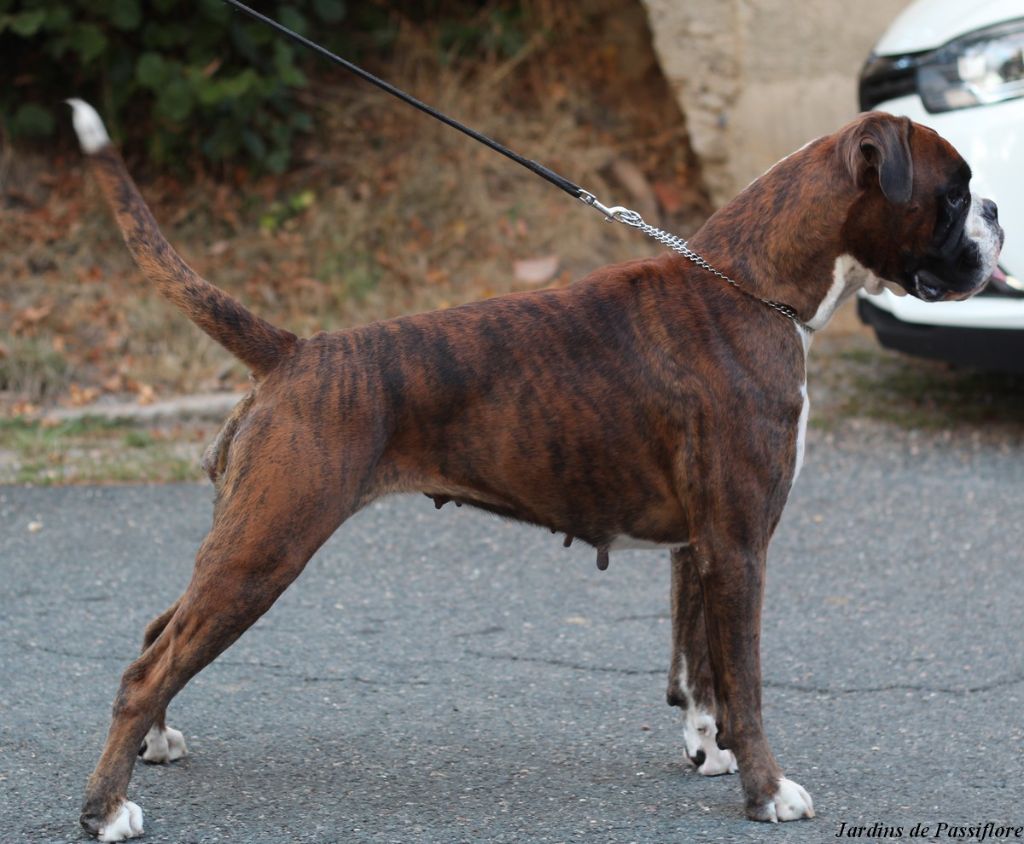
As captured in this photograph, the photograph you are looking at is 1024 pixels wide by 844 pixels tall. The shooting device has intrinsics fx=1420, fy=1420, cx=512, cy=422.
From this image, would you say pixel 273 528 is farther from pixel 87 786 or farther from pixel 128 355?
pixel 128 355

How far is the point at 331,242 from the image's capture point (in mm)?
8859

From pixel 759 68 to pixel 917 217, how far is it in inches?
208

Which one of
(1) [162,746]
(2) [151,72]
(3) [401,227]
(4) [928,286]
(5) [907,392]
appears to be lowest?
(5) [907,392]

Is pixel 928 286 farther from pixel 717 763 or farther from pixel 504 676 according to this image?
pixel 504 676

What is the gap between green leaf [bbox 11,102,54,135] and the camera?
8711 mm

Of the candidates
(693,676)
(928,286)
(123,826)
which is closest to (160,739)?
(123,826)

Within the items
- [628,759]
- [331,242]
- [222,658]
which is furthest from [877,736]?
[331,242]

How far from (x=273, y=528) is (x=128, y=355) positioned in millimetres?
4873

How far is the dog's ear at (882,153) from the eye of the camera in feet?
11.0

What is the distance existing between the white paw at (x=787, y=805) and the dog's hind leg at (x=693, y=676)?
323mm

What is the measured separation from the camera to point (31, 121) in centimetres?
871

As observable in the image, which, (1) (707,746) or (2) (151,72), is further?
(2) (151,72)

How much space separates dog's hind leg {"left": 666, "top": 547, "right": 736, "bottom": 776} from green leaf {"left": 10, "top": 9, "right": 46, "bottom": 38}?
571 centimetres

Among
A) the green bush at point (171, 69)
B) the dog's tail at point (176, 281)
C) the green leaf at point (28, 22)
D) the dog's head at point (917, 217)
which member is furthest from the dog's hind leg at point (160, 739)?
the green leaf at point (28, 22)
